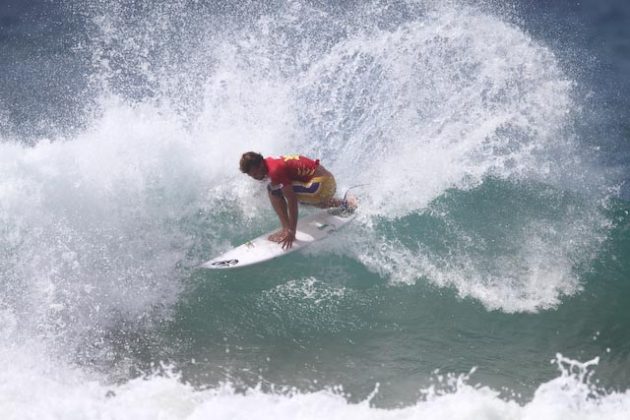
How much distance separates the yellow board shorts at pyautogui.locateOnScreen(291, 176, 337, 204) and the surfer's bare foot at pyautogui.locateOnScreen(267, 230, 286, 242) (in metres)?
Answer: 0.51

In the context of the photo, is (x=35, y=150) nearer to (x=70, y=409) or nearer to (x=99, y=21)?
(x=70, y=409)

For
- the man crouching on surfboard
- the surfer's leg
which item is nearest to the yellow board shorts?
the man crouching on surfboard

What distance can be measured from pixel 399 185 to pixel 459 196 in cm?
92

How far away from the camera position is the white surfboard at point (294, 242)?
7688mm

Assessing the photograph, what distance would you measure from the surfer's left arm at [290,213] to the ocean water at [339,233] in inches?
18.6

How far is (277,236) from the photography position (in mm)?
7930

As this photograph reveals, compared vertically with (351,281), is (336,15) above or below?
above

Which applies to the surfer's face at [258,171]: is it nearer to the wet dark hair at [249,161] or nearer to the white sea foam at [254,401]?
the wet dark hair at [249,161]

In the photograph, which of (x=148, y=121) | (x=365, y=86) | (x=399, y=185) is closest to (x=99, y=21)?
(x=148, y=121)

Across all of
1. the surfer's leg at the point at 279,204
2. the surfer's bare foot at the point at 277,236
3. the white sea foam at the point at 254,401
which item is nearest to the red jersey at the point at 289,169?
the surfer's leg at the point at 279,204

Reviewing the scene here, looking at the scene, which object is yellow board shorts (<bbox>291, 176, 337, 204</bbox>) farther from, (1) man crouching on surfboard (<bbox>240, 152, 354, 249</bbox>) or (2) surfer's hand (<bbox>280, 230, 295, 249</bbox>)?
(2) surfer's hand (<bbox>280, 230, 295, 249</bbox>)

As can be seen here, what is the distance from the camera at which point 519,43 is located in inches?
407

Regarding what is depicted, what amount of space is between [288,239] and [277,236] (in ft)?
1.33

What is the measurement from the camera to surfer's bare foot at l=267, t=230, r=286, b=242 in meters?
7.87
